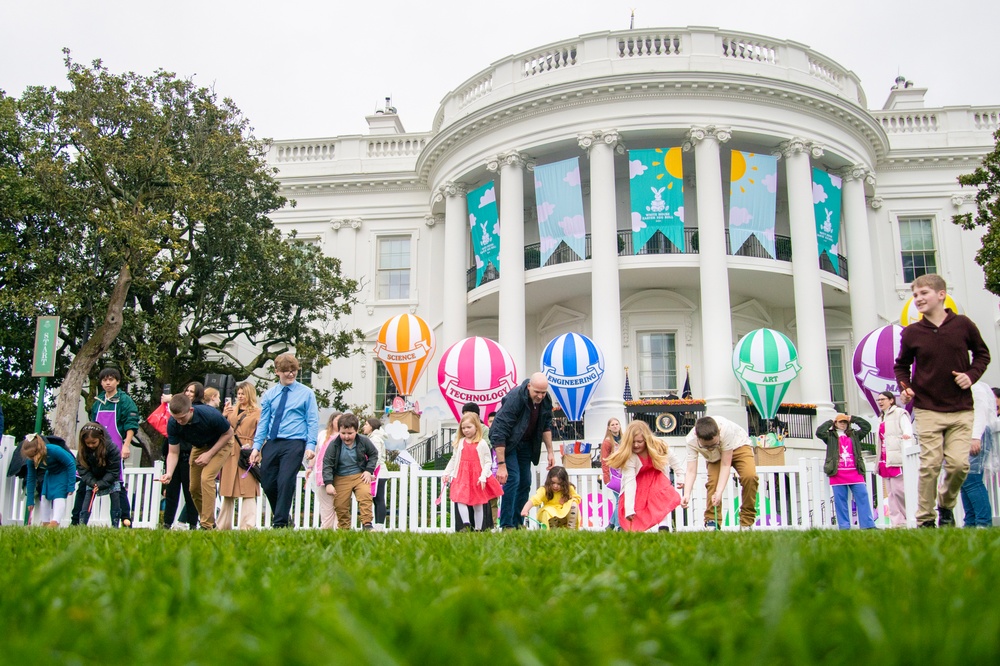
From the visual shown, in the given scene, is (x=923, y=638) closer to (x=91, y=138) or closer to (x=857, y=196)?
(x=91, y=138)

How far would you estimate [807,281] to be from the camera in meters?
23.8

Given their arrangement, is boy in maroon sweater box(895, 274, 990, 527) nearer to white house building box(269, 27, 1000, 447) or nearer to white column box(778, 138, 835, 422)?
white house building box(269, 27, 1000, 447)

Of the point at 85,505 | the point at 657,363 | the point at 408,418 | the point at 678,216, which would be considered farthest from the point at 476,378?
the point at 85,505

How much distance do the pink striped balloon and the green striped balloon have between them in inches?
243

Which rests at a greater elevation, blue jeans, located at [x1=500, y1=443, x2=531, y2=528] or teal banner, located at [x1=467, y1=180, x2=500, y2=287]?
teal banner, located at [x1=467, y1=180, x2=500, y2=287]

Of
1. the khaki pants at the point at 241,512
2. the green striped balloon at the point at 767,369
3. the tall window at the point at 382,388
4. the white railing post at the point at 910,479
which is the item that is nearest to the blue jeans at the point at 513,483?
the khaki pants at the point at 241,512

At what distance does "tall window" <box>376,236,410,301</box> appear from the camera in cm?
2995

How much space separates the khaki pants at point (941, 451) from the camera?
22.5 ft

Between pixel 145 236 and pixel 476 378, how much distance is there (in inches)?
341

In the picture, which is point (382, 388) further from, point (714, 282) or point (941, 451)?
point (941, 451)

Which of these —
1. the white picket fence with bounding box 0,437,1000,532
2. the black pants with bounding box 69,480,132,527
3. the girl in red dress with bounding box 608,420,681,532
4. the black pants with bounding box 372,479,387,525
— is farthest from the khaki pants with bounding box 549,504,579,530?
the black pants with bounding box 69,480,132,527

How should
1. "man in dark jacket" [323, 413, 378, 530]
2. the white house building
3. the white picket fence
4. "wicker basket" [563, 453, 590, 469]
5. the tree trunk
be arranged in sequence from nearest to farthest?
1. "man in dark jacket" [323, 413, 378, 530]
2. the white picket fence
3. "wicker basket" [563, 453, 590, 469]
4. the tree trunk
5. the white house building

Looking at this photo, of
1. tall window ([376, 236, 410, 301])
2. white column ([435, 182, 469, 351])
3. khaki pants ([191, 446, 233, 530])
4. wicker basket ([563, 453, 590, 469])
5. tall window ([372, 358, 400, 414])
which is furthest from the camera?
tall window ([376, 236, 410, 301])

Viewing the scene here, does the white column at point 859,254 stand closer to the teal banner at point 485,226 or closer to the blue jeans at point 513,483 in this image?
the teal banner at point 485,226
